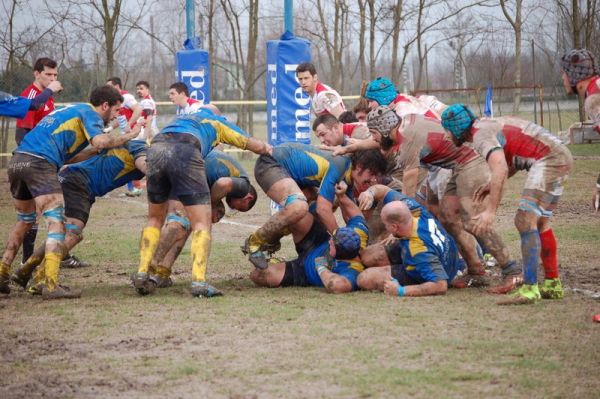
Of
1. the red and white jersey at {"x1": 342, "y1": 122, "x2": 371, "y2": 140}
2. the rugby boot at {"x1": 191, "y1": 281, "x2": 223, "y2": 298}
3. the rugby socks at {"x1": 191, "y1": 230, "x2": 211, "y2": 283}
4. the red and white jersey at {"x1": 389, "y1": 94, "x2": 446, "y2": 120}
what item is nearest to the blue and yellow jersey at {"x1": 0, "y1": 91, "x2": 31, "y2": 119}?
the rugby socks at {"x1": 191, "y1": 230, "x2": 211, "y2": 283}

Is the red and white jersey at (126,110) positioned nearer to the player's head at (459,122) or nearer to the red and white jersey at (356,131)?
the red and white jersey at (356,131)

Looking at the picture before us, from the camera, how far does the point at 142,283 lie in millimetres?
7934

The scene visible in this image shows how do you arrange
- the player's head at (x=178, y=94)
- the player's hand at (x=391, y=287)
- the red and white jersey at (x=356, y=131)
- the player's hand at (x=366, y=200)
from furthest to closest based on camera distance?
the player's head at (x=178, y=94) < the red and white jersey at (x=356, y=131) < the player's hand at (x=366, y=200) < the player's hand at (x=391, y=287)

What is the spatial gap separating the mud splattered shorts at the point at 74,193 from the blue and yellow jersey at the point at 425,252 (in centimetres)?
319

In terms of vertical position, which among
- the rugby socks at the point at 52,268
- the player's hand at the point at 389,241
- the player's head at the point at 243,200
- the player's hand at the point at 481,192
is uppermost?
the player's hand at the point at 481,192

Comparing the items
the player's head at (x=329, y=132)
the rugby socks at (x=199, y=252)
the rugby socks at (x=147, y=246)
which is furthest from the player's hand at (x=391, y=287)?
the rugby socks at (x=147, y=246)

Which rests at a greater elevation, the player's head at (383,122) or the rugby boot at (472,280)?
the player's head at (383,122)

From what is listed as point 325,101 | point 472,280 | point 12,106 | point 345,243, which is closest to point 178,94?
point 325,101

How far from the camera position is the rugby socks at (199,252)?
25.4 ft

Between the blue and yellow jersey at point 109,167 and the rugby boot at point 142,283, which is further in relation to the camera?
the blue and yellow jersey at point 109,167

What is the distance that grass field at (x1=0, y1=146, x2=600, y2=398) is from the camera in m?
5.07

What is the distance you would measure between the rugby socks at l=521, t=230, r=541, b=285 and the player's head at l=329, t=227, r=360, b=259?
139 cm

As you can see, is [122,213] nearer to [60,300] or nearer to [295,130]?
[295,130]

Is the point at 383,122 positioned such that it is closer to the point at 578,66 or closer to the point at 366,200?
the point at 366,200
